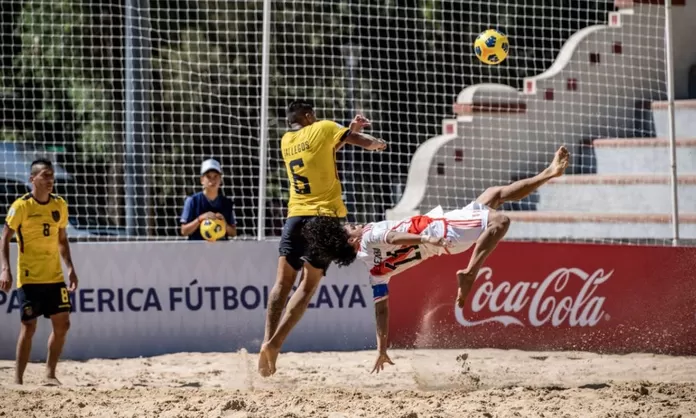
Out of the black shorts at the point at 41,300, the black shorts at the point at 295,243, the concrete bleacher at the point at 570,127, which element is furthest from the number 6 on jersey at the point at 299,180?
the concrete bleacher at the point at 570,127

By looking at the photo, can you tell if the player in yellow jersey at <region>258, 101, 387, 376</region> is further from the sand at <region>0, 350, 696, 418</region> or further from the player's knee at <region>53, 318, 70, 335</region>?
the player's knee at <region>53, 318, 70, 335</region>

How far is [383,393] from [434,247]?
3.72 feet

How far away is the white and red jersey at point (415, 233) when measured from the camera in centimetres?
771

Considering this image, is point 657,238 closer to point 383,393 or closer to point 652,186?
point 652,186

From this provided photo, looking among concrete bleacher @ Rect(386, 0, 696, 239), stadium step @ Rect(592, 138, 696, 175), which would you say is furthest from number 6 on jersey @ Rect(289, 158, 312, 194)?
stadium step @ Rect(592, 138, 696, 175)

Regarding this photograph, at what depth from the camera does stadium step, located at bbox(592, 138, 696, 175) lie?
A: 1216cm

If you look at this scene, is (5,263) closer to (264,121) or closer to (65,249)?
(65,249)

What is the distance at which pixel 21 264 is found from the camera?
9.09 m

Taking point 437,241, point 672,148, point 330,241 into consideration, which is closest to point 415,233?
point 437,241

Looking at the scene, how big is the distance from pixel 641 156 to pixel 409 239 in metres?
5.70

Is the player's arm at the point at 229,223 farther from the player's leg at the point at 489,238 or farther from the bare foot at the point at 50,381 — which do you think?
the player's leg at the point at 489,238

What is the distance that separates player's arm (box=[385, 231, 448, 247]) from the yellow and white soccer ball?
10.4 ft

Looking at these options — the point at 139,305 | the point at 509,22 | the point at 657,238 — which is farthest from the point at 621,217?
the point at 139,305

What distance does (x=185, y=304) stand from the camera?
10.6 metres
